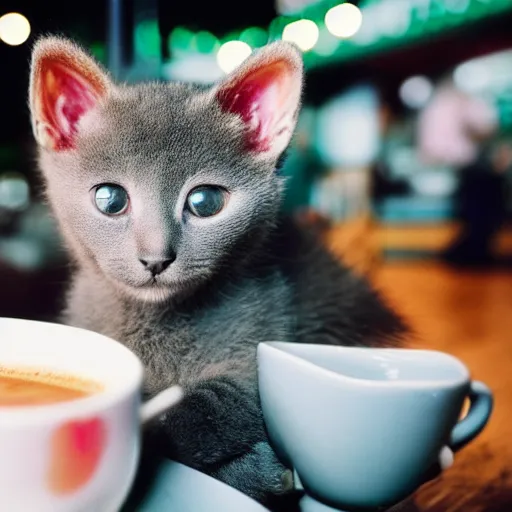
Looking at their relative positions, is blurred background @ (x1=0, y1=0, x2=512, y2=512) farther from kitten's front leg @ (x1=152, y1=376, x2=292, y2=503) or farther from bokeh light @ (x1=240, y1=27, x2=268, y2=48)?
kitten's front leg @ (x1=152, y1=376, x2=292, y2=503)

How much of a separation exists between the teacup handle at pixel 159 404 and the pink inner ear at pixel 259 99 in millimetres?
159

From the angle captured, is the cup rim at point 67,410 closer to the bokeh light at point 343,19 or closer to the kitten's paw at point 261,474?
the kitten's paw at point 261,474

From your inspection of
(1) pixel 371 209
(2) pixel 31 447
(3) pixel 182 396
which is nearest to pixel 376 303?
(1) pixel 371 209

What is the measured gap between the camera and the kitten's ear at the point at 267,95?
0.40m

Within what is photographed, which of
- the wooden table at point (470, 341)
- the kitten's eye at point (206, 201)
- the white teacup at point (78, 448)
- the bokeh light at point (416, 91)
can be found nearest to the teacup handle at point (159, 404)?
the white teacup at point (78, 448)

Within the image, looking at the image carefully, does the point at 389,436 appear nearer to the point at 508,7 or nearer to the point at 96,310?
the point at 96,310

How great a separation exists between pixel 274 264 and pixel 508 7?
0.31 metres

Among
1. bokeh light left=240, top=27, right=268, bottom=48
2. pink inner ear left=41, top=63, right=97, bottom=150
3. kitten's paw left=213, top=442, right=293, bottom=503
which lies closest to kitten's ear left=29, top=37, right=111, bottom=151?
pink inner ear left=41, top=63, right=97, bottom=150

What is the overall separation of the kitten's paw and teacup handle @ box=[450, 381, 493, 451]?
0.35ft

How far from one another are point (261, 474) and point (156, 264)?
0.15 meters

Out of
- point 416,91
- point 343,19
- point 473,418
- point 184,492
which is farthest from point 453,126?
point 184,492

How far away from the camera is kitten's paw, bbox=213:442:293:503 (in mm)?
420

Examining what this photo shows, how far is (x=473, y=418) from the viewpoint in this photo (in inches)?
15.8

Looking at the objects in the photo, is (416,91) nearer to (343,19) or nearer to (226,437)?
(343,19)
